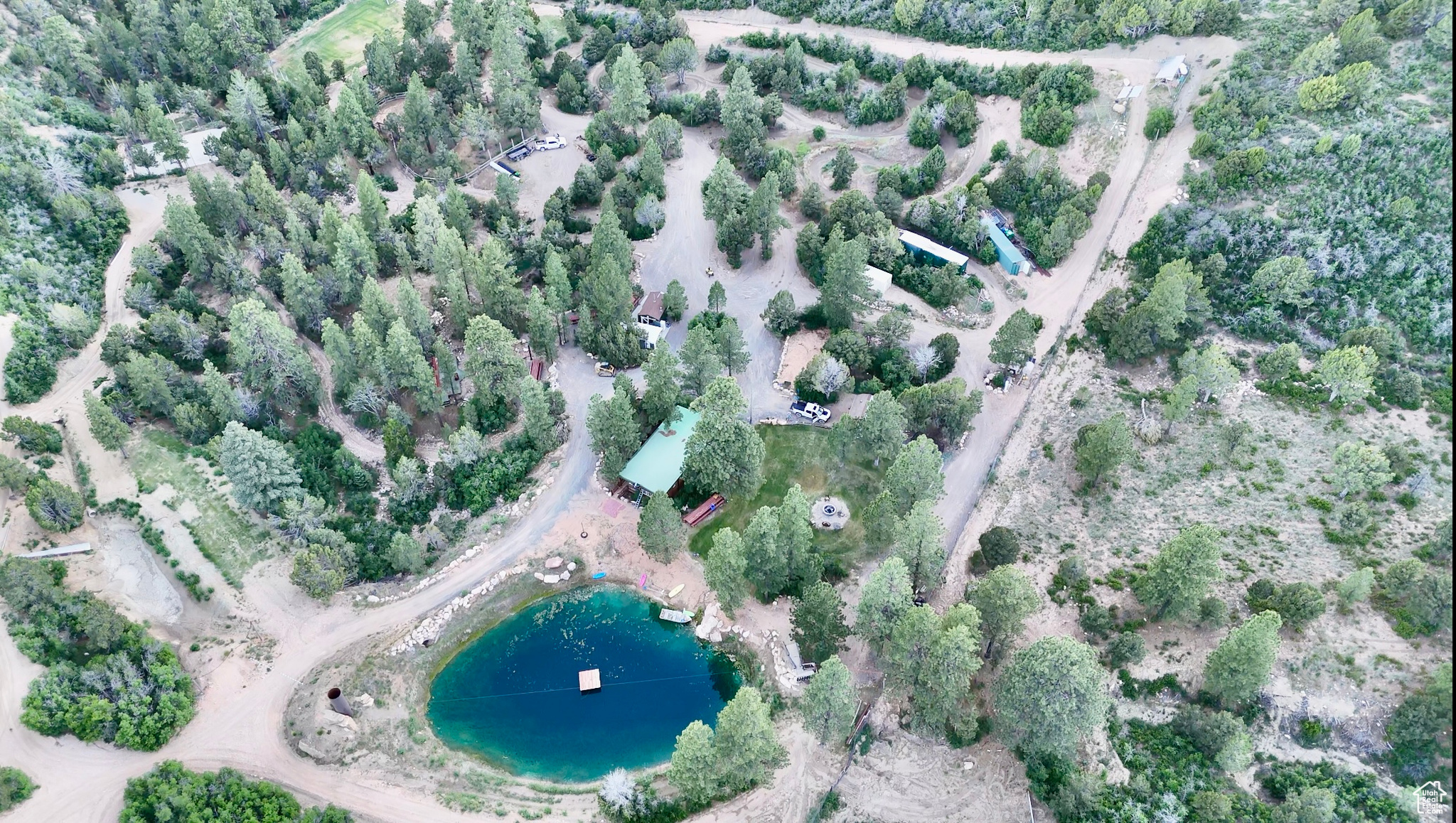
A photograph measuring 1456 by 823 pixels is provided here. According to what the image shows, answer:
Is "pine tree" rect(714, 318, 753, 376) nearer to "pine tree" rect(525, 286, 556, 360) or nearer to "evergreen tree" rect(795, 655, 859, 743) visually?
"pine tree" rect(525, 286, 556, 360)

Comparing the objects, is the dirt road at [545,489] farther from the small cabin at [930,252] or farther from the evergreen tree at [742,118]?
the small cabin at [930,252]

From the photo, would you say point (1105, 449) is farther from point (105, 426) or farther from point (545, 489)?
point (105, 426)

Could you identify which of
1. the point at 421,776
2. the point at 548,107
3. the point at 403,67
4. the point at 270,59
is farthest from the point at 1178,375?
the point at 270,59

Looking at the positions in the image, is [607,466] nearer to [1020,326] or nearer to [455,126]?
[1020,326]

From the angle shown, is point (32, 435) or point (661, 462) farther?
point (661, 462)

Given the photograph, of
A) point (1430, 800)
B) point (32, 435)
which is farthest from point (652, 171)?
point (1430, 800)

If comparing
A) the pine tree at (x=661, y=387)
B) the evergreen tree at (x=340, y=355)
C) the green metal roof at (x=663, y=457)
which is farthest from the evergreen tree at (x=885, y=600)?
the evergreen tree at (x=340, y=355)
